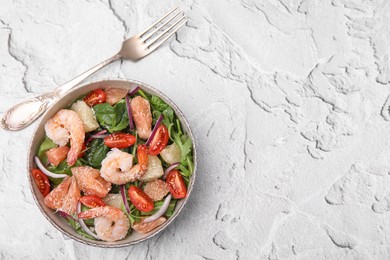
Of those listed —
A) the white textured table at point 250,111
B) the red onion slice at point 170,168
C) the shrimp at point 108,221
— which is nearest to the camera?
the shrimp at point 108,221

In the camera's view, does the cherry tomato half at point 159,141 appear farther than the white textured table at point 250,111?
No

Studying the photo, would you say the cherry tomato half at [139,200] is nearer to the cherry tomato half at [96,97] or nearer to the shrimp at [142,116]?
the shrimp at [142,116]

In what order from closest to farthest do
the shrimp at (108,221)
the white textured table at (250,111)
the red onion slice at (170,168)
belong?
the shrimp at (108,221) < the red onion slice at (170,168) < the white textured table at (250,111)

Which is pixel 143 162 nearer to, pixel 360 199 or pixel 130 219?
pixel 130 219

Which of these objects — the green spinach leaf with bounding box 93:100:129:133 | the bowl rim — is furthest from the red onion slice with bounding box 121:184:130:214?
the green spinach leaf with bounding box 93:100:129:133

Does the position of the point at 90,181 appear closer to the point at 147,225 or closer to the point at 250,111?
the point at 147,225

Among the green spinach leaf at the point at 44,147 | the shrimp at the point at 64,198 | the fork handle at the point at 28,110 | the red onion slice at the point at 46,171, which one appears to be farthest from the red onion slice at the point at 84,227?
the fork handle at the point at 28,110
